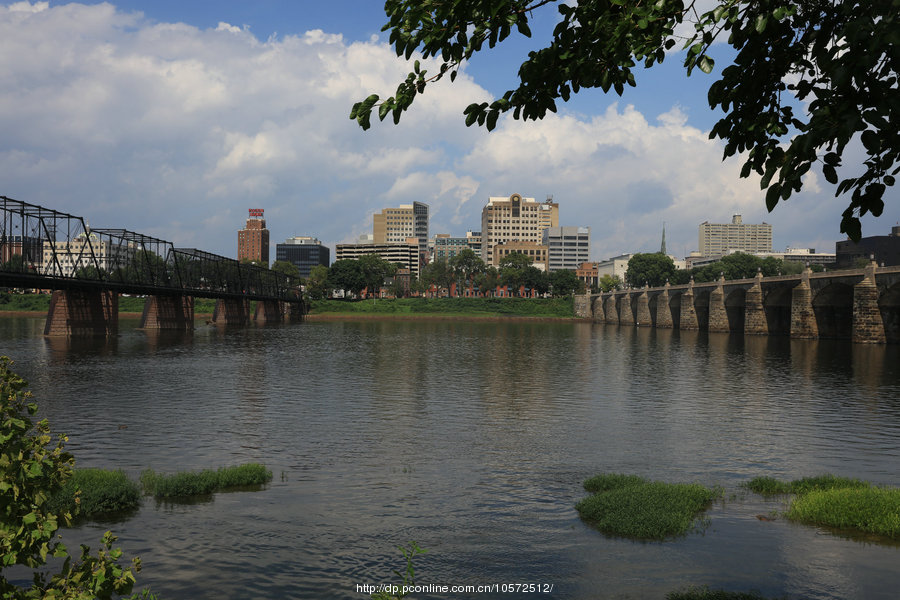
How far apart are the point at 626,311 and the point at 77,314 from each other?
132m

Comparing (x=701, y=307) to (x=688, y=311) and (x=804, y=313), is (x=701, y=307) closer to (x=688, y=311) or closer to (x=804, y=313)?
(x=688, y=311)

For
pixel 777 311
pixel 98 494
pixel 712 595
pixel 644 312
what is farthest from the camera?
pixel 644 312

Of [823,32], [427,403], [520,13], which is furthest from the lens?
[427,403]

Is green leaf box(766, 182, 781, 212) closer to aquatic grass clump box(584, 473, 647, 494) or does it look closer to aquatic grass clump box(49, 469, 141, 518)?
aquatic grass clump box(584, 473, 647, 494)

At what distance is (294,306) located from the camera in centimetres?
19788

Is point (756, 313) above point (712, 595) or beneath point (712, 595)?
above

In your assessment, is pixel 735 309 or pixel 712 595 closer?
pixel 712 595

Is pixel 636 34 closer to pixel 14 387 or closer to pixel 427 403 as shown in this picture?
pixel 14 387

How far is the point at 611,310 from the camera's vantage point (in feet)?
618

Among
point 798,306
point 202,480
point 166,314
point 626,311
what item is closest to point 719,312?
point 798,306

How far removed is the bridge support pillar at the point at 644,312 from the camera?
527 ft

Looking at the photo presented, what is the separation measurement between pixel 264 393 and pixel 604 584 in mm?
29894

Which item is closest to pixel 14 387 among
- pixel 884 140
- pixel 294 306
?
pixel 884 140

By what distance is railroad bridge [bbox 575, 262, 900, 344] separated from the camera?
8075 cm
